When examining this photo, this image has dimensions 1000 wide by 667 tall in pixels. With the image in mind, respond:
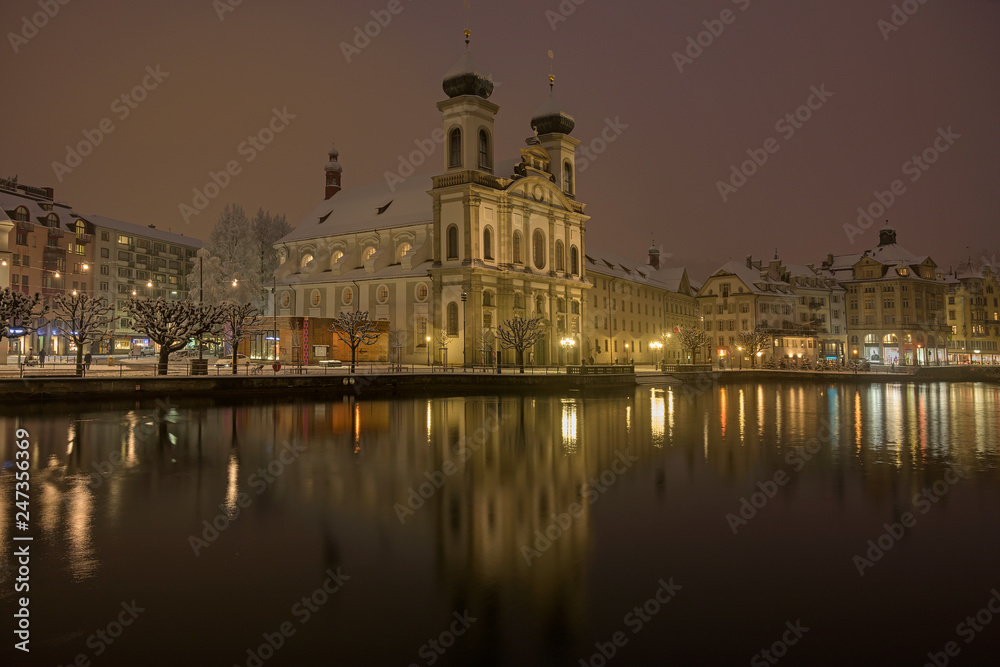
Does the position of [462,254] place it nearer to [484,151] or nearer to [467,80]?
[484,151]

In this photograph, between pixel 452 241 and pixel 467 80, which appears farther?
pixel 452 241

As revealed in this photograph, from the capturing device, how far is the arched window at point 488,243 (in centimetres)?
6484

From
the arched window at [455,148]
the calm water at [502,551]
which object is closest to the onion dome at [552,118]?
the arched window at [455,148]

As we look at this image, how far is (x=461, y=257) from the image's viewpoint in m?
63.9

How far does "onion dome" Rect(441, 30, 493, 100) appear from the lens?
6462 centimetres

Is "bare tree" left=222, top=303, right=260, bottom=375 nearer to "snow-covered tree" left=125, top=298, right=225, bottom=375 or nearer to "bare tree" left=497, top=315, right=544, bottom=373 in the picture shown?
"snow-covered tree" left=125, top=298, right=225, bottom=375

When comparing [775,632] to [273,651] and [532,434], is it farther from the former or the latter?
[532,434]

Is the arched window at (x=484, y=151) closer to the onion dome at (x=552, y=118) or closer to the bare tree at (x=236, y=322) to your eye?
the onion dome at (x=552, y=118)

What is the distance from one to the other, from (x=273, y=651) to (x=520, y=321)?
54.0m

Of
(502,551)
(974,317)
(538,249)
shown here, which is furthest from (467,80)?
(974,317)

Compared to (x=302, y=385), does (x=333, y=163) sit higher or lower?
higher

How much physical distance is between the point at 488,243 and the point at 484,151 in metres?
9.42

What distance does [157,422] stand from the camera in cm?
2842

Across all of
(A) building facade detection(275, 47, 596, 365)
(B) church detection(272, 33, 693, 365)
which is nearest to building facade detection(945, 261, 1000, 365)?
(B) church detection(272, 33, 693, 365)
